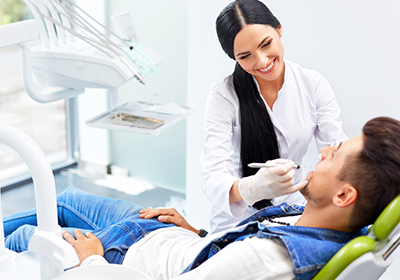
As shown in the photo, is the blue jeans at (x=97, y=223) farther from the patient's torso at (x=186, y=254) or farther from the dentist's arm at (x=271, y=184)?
the dentist's arm at (x=271, y=184)

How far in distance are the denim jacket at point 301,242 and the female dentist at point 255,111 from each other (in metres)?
0.27

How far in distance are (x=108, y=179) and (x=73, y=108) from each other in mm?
695

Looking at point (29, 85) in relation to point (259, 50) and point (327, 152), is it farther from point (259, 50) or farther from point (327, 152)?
point (327, 152)

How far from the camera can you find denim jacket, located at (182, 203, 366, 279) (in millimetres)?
961

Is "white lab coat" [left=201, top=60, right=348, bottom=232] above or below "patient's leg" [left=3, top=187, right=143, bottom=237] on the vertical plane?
above

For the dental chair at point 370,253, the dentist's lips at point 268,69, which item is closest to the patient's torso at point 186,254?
the dental chair at point 370,253

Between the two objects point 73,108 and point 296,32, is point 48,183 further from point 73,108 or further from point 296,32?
point 73,108

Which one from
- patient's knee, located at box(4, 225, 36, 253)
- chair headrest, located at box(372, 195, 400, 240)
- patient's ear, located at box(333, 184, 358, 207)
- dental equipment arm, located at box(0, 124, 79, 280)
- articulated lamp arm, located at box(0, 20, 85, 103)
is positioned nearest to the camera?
dental equipment arm, located at box(0, 124, 79, 280)

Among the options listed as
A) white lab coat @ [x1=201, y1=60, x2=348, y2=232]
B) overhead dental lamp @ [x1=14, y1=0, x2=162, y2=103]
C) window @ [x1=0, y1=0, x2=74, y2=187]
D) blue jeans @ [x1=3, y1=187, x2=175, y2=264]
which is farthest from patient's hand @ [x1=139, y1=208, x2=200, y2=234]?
window @ [x1=0, y1=0, x2=74, y2=187]

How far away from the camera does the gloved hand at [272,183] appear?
1.14m

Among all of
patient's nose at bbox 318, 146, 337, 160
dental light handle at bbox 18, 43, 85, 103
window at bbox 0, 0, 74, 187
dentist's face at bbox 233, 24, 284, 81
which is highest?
dentist's face at bbox 233, 24, 284, 81

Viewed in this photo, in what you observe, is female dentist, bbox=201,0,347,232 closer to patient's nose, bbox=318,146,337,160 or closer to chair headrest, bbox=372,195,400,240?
patient's nose, bbox=318,146,337,160

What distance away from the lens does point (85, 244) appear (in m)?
1.33

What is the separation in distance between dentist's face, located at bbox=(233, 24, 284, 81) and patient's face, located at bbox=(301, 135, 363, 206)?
0.48 meters
